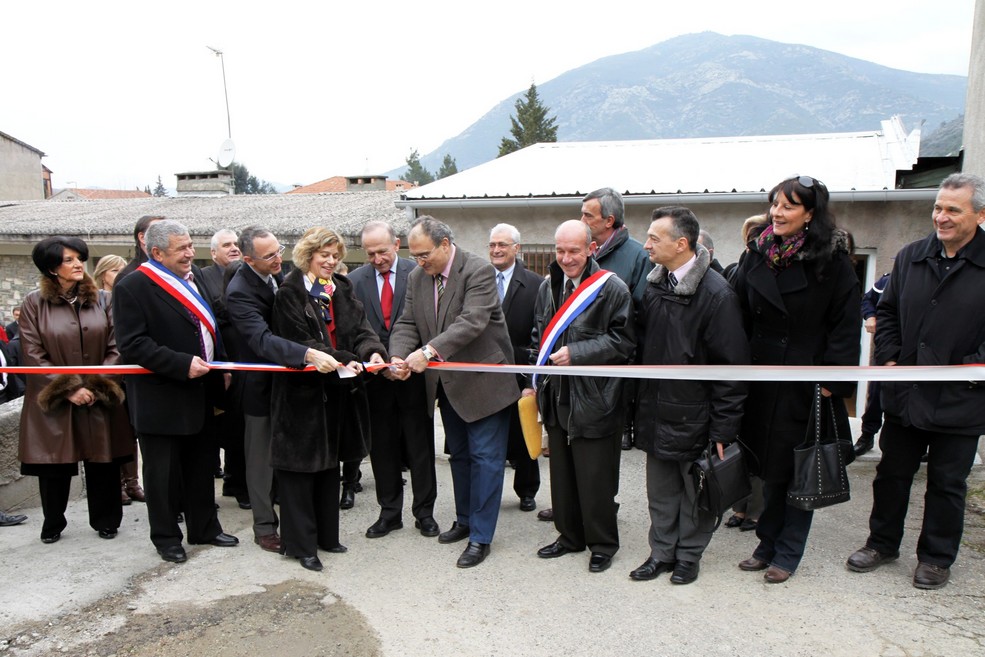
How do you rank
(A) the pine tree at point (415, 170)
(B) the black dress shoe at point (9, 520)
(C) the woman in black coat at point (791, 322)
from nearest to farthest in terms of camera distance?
(C) the woman in black coat at point (791, 322) < (B) the black dress shoe at point (9, 520) < (A) the pine tree at point (415, 170)

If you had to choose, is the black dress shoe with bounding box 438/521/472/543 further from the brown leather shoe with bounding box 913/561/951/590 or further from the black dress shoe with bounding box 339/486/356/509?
the brown leather shoe with bounding box 913/561/951/590

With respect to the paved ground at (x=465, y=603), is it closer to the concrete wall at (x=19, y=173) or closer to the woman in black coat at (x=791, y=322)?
the woman in black coat at (x=791, y=322)

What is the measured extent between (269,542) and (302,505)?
533 millimetres

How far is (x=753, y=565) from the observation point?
439cm

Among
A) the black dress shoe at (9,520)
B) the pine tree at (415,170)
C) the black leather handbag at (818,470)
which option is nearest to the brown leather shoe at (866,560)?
the black leather handbag at (818,470)

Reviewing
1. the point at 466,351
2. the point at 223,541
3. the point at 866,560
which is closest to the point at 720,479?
the point at 866,560

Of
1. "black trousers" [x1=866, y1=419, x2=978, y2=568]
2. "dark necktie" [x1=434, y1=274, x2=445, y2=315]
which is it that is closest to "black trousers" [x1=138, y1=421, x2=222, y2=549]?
"dark necktie" [x1=434, y1=274, x2=445, y2=315]

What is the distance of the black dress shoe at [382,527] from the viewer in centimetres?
511

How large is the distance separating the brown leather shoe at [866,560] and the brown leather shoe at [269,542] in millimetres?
3657

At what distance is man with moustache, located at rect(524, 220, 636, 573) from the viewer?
4285 mm

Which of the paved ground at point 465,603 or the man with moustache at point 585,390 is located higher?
the man with moustache at point 585,390

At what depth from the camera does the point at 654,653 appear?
11.5 ft

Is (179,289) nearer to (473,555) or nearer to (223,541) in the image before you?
(223,541)

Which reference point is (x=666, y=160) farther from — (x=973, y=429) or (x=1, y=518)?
(x=1, y=518)
